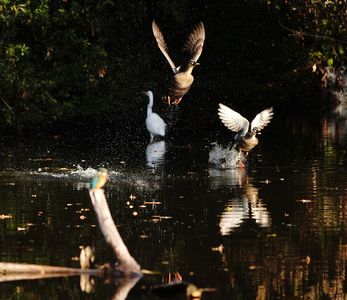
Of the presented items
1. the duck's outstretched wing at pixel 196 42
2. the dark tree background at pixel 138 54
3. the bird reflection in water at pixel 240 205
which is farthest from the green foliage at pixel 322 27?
the bird reflection in water at pixel 240 205

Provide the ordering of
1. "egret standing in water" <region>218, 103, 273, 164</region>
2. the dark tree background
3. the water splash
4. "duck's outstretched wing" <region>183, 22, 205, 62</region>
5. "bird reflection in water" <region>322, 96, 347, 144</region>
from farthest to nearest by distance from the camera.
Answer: the dark tree background, "bird reflection in water" <region>322, 96, 347, 144</region>, "duck's outstretched wing" <region>183, 22, 205, 62</region>, "egret standing in water" <region>218, 103, 273, 164</region>, the water splash

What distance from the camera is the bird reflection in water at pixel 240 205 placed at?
11.8 meters

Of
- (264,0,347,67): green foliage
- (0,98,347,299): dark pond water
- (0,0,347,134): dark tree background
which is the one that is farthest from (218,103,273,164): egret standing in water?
(264,0,347,67): green foliage

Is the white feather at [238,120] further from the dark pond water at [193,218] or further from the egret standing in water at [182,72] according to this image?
the egret standing in water at [182,72]

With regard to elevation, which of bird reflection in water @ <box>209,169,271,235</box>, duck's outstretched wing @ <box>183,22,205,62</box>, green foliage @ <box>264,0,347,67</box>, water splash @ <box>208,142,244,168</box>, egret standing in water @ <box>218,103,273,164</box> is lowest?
bird reflection in water @ <box>209,169,271,235</box>

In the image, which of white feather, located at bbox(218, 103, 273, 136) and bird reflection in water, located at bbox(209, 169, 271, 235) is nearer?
bird reflection in water, located at bbox(209, 169, 271, 235)

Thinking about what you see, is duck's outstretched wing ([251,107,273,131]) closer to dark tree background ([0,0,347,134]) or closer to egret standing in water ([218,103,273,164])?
egret standing in water ([218,103,273,164])

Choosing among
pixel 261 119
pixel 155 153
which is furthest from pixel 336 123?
pixel 261 119

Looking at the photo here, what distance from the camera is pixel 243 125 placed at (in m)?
18.9

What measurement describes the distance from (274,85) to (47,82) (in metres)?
7.42

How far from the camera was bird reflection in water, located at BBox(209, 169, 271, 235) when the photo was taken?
1177 cm

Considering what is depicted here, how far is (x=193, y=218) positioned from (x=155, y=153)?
8.17 metres

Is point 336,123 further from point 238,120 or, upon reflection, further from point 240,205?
point 240,205

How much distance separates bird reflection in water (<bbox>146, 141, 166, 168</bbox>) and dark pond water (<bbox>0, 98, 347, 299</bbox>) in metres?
0.05
